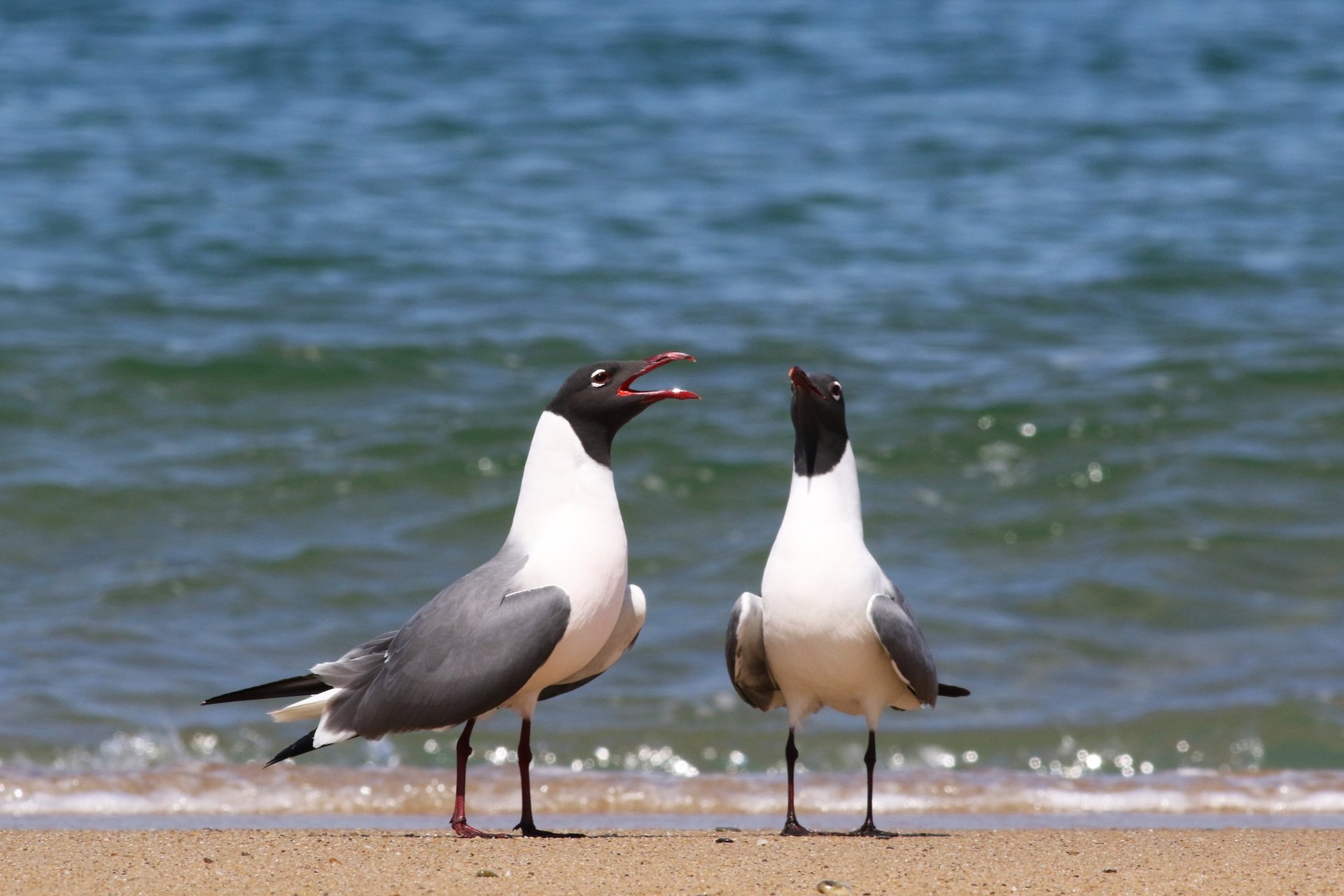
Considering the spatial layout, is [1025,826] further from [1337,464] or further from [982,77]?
[982,77]

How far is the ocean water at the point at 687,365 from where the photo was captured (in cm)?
607

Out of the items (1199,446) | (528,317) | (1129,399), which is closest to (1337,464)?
(1199,446)

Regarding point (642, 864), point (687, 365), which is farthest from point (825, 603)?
point (687, 365)

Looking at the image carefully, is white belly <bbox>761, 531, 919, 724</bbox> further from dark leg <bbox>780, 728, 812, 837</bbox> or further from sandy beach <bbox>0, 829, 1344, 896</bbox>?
sandy beach <bbox>0, 829, 1344, 896</bbox>

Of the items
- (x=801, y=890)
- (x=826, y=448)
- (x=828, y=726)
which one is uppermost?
(x=826, y=448)

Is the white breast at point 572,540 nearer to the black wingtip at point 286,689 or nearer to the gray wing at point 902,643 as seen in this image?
the black wingtip at point 286,689

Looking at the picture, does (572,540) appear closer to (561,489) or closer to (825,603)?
(561,489)

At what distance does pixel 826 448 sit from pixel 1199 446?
4917 mm

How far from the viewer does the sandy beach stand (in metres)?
3.75

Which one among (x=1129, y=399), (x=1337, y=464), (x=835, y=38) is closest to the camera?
(x=1337, y=464)

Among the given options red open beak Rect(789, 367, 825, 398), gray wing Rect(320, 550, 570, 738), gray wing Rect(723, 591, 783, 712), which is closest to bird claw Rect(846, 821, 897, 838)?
gray wing Rect(723, 591, 783, 712)

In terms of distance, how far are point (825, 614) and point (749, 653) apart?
34 cm

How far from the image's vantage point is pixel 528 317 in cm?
1088

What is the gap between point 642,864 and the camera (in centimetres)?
401
